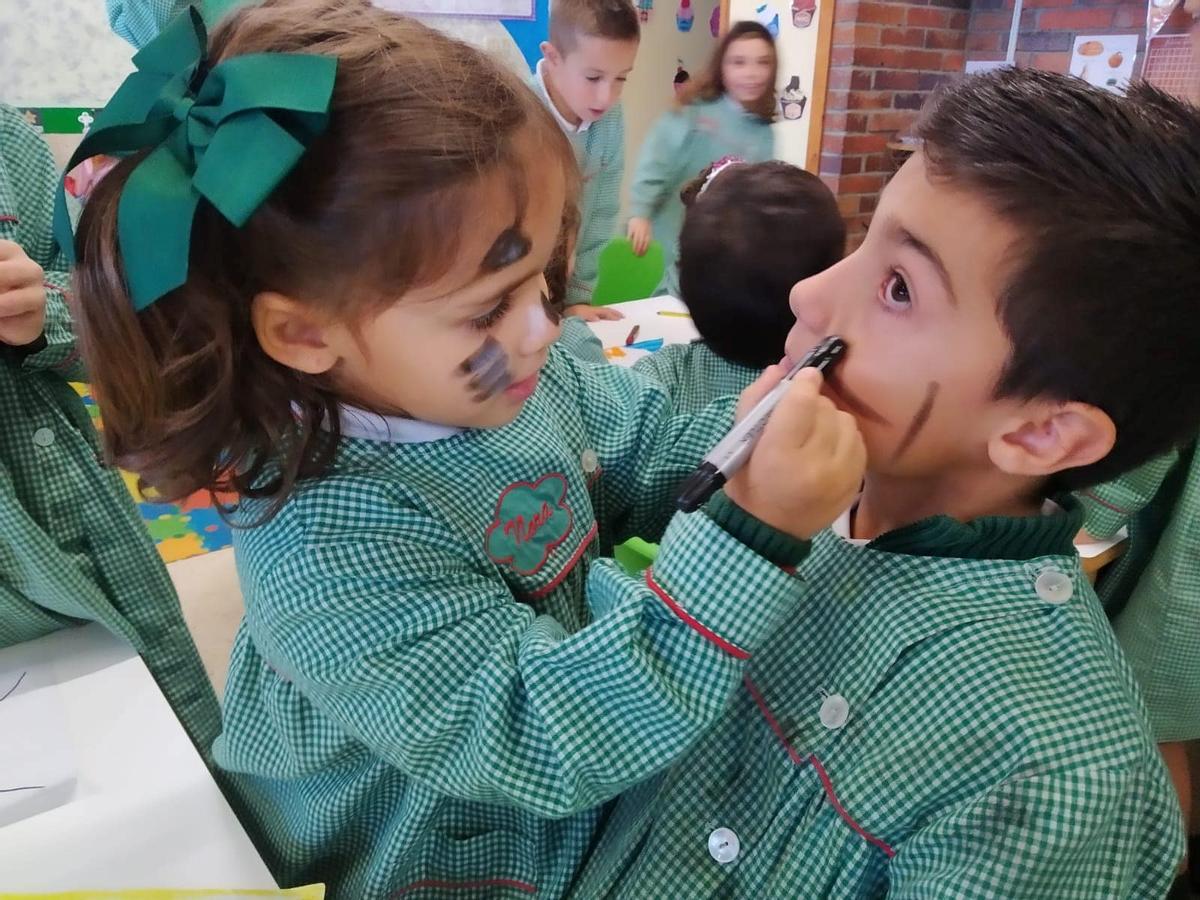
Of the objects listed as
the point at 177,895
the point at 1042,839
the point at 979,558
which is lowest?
the point at 177,895

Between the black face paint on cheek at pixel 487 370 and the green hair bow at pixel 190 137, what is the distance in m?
0.19

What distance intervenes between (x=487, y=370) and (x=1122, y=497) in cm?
96

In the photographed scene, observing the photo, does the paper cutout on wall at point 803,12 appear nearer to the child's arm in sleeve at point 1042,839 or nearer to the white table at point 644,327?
the white table at point 644,327

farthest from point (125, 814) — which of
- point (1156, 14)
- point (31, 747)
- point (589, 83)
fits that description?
point (1156, 14)

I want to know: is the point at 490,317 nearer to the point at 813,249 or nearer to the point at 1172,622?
the point at 813,249

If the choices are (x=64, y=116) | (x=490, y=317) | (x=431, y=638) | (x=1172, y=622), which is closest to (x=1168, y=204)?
(x=490, y=317)

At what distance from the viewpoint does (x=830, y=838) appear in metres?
0.65

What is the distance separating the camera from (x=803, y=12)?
147 inches

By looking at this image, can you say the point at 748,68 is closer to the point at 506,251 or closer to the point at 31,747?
the point at 506,251

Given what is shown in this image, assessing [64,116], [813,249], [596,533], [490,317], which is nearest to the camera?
[490,317]

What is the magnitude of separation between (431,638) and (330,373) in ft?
0.76

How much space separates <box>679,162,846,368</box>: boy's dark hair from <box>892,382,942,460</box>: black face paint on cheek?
0.56 m

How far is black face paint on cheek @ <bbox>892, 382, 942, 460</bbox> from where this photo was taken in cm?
66

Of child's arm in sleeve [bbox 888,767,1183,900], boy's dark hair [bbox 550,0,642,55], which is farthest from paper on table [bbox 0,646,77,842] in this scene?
boy's dark hair [bbox 550,0,642,55]
